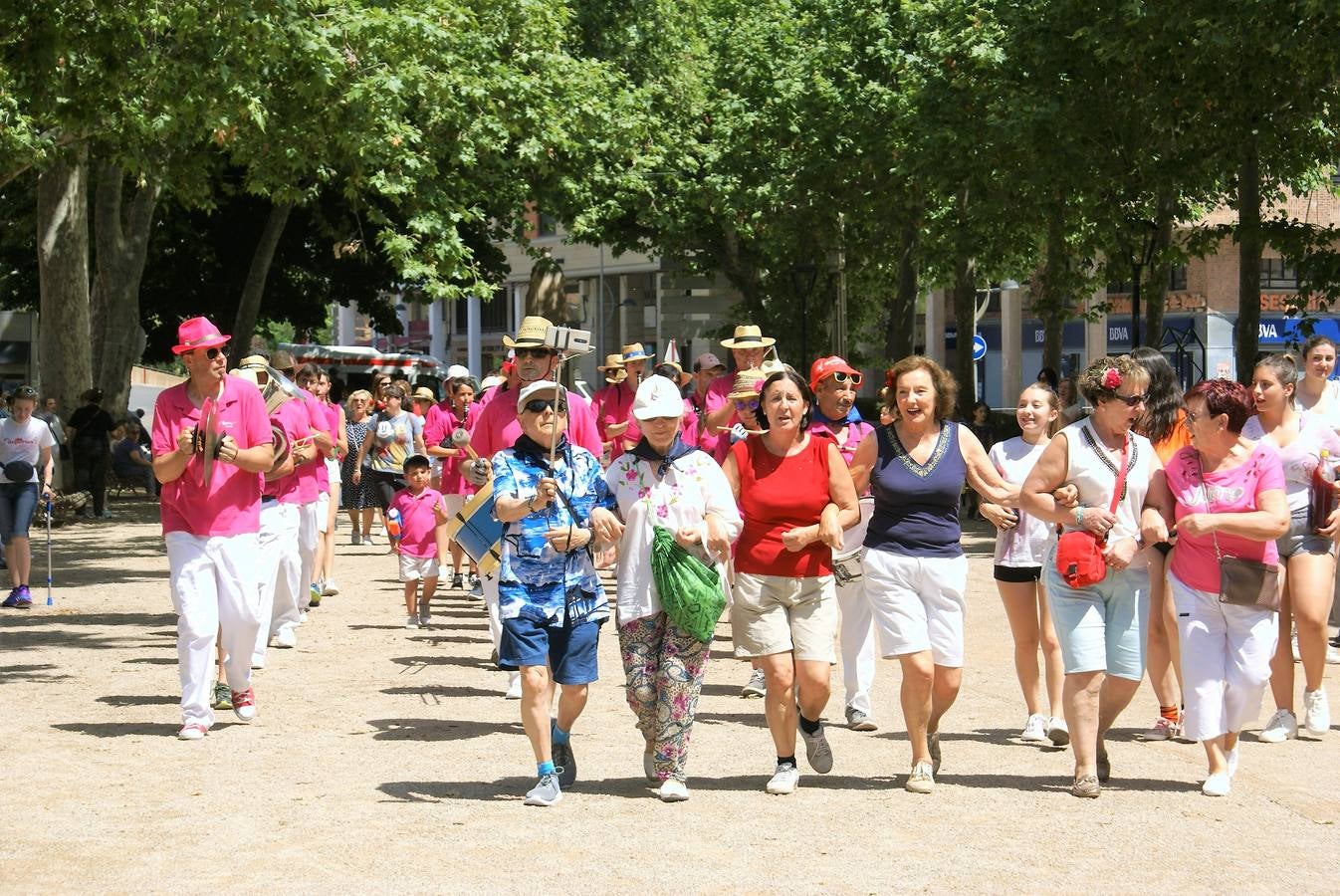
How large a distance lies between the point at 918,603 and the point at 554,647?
1.49 metres

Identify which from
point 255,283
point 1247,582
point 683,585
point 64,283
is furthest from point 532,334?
point 255,283

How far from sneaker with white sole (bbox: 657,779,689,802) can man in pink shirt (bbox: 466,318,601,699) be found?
148 cm

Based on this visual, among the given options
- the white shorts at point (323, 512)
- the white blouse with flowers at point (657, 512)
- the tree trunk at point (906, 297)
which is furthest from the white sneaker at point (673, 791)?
the tree trunk at point (906, 297)

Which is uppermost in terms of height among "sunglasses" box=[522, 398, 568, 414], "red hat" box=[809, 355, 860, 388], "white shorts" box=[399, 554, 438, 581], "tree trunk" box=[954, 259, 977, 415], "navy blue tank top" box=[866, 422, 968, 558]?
"tree trunk" box=[954, 259, 977, 415]

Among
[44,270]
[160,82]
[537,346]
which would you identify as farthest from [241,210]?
[537,346]

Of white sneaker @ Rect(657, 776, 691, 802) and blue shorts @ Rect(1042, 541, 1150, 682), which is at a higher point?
blue shorts @ Rect(1042, 541, 1150, 682)

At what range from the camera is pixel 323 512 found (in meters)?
15.2

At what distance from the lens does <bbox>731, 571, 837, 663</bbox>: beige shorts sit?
779cm

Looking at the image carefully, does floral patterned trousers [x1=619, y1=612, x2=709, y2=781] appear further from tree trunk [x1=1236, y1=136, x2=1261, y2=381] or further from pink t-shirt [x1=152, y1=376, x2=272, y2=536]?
tree trunk [x1=1236, y1=136, x2=1261, y2=381]

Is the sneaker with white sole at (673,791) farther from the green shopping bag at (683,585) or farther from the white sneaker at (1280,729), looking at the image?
the white sneaker at (1280,729)

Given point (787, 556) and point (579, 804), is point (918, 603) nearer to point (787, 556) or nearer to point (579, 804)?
point (787, 556)

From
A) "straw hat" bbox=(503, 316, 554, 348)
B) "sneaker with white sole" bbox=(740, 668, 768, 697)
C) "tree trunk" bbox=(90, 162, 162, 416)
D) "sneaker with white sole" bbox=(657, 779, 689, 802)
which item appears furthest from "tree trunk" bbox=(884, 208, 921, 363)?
"sneaker with white sole" bbox=(657, 779, 689, 802)

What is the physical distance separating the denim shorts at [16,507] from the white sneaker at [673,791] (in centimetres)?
922

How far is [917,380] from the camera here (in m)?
7.96
